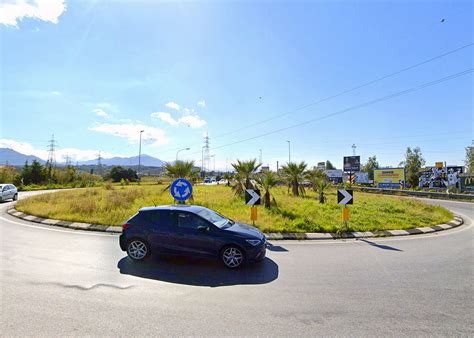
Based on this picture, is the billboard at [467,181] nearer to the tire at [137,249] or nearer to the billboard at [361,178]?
the billboard at [361,178]

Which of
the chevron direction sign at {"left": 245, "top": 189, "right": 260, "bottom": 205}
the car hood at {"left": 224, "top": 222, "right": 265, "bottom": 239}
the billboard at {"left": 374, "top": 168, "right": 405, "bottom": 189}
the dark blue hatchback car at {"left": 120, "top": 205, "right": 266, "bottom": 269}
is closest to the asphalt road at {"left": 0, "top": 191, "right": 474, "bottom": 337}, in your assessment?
the dark blue hatchback car at {"left": 120, "top": 205, "right": 266, "bottom": 269}

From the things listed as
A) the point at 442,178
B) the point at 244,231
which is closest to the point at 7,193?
the point at 244,231

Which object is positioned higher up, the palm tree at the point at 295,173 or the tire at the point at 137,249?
the palm tree at the point at 295,173

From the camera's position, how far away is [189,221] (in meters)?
6.20

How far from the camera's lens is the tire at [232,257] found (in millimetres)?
5766

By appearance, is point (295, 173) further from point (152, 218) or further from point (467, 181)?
point (467, 181)

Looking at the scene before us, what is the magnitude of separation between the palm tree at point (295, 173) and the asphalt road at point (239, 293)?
1755 cm

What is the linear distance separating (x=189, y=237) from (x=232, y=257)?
1.11 meters

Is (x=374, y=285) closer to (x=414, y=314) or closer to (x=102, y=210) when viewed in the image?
(x=414, y=314)

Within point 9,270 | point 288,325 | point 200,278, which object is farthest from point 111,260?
point 288,325

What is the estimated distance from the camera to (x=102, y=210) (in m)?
12.3

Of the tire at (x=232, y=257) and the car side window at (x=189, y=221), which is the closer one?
the tire at (x=232, y=257)

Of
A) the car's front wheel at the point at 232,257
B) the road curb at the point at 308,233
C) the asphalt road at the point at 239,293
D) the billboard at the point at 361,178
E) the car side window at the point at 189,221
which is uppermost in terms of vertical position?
the billboard at the point at 361,178

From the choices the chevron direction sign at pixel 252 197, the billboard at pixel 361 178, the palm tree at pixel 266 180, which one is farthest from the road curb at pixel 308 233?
the billboard at pixel 361 178
